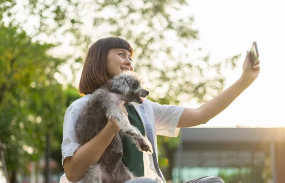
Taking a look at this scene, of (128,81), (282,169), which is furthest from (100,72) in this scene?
(282,169)

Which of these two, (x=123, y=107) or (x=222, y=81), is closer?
(x=123, y=107)

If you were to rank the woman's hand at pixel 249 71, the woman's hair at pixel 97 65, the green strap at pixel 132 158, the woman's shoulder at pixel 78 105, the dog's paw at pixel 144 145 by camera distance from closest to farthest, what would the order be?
the dog's paw at pixel 144 145 < the green strap at pixel 132 158 < the woman's shoulder at pixel 78 105 < the woman's hair at pixel 97 65 < the woman's hand at pixel 249 71

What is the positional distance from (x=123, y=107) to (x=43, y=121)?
26.0 m

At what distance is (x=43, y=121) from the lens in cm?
2936

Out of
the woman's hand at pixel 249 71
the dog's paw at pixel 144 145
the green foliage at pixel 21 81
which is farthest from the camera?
the green foliage at pixel 21 81

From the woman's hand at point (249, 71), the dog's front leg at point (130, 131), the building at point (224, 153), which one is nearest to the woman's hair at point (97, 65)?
the dog's front leg at point (130, 131)

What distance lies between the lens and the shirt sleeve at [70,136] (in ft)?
12.6

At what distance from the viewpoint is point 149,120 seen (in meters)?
4.34

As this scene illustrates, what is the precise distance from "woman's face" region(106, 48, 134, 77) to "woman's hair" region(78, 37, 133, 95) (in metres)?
0.04

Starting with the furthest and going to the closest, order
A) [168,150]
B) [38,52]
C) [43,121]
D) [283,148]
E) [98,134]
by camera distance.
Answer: [168,150] → [43,121] → [283,148] → [38,52] → [98,134]

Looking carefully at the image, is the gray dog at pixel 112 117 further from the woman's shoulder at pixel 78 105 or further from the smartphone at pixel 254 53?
the smartphone at pixel 254 53

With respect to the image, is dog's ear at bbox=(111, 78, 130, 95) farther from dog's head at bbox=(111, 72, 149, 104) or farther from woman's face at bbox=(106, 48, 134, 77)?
woman's face at bbox=(106, 48, 134, 77)

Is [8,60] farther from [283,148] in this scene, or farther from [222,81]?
[283,148]

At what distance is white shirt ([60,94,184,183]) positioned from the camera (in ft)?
12.8
